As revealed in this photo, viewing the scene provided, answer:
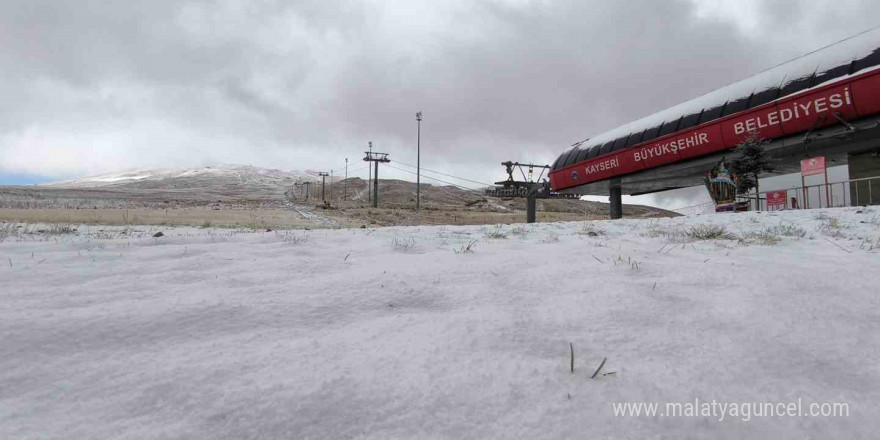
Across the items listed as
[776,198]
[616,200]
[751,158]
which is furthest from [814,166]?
[616,200]

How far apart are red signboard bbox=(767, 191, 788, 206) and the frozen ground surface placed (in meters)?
15.5

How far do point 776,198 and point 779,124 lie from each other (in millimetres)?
3143

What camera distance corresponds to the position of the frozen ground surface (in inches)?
58.2

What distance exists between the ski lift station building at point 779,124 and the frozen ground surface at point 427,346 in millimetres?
13841

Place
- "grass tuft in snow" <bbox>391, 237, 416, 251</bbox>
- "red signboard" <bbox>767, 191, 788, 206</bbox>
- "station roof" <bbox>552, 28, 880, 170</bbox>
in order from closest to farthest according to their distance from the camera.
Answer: "grass tuft in snow" <bbox>391, 237, 416, 251</bbox>, "station roof" <bbox>552, 28, 880, 170</bbox>, "red signboard" <bbox>767, 191, 788, 206</bbox>

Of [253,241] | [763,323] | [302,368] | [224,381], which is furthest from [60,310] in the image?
[763,323]

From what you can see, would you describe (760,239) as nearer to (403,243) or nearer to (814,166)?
(403,243)

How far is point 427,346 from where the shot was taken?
1992mm

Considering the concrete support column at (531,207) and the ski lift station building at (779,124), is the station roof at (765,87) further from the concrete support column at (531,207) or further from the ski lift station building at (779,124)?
the concrete support column at (531,207)

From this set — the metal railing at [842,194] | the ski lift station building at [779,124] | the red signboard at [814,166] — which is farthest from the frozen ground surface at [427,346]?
the metal railing at [842,194]

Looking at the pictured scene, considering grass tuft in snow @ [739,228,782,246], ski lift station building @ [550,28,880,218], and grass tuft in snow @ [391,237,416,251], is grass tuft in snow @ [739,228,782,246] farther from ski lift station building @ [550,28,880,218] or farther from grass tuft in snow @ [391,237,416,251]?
ski lift station building @ [550,28,880,218]

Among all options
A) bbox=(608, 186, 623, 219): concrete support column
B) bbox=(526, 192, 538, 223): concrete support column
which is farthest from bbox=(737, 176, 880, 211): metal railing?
Result: bbox=(526, 192, 538, 223): concrete support column

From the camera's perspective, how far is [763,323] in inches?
86.8

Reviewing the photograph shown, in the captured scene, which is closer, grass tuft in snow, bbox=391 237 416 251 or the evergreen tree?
grass tuft in snow, bbox=391 237 416 251
